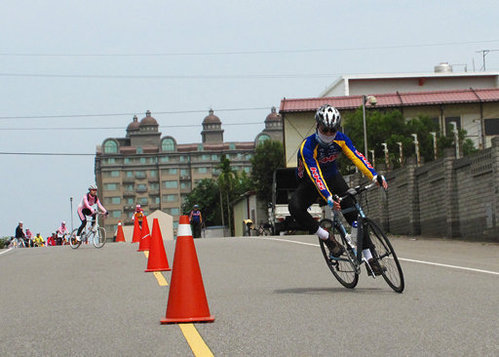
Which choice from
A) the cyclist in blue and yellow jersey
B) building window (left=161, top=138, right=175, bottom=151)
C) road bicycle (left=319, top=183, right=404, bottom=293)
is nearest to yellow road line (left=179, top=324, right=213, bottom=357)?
road bicycle (left=319, top=183, right=404, bottom=293)

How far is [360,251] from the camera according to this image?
10.1 m

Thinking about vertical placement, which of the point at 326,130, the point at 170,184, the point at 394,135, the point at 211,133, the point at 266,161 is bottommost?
the point at 326,130

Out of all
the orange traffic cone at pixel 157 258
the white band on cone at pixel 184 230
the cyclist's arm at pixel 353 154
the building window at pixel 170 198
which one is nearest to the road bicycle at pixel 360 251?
the cyclist's arm at pixel 353 154

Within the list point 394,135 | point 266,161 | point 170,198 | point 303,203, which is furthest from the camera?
point 170,198

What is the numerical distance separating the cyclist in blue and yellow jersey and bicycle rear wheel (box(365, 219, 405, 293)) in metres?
0.09

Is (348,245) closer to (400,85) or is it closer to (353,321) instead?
(353,321)

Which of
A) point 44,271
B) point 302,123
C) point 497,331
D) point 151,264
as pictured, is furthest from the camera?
point 302,123

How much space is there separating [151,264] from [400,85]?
303 ft

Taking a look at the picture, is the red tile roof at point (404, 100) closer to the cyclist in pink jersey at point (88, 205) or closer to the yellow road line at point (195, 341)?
the cyclist in pink jersey at point (88, 205)

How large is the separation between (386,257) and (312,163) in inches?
52.0

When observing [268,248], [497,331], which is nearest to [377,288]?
[497,331]

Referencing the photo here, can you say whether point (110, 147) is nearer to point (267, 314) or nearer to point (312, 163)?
point (312, 163)

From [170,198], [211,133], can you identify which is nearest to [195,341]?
[170,198]

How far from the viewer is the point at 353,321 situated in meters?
7.89
